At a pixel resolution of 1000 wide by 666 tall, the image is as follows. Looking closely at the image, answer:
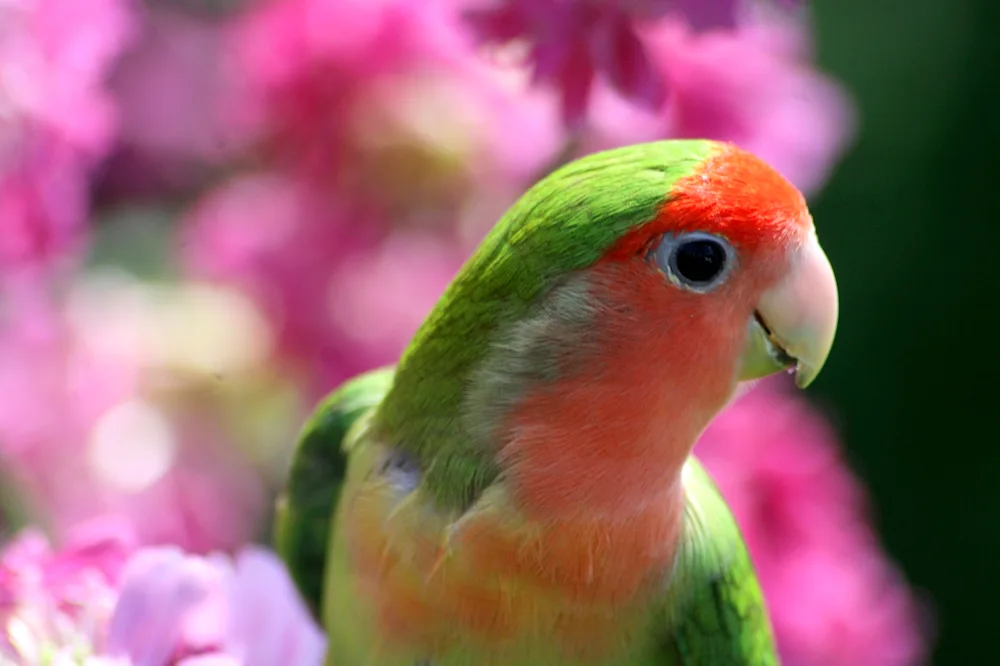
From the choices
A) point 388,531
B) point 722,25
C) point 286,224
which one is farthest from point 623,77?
point 286,224

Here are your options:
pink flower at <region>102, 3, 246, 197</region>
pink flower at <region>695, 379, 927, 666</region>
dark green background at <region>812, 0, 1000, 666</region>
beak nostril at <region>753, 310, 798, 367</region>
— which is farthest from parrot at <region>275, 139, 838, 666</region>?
dark green background at <region>812, 0, 1000, 666</region>

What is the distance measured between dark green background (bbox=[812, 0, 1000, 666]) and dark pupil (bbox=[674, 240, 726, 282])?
2.28ft

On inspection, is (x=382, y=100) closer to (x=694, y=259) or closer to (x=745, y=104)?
(x=745, y=104)

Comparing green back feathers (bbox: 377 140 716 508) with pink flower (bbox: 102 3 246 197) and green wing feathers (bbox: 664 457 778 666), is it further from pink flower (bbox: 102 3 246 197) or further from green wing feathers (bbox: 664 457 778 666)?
pink flower (bbox: 102 3 246 197)

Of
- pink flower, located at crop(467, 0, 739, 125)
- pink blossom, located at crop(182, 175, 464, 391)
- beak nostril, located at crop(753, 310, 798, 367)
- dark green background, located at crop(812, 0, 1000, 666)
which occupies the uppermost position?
pink flower, located at crop(467, 0, 739, 125)

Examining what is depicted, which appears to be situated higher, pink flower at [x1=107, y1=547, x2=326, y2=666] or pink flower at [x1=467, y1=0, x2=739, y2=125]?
pink flower at [x1=467, y1=0, x2=739, y2=125]

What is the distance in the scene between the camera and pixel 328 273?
0.59 m

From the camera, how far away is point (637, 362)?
1.02 feet

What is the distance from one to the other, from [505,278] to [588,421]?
0.04 meters

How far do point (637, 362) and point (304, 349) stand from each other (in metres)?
0.31

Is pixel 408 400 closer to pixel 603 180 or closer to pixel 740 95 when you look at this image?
pixel 603 180

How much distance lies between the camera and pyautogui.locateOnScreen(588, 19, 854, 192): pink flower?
1.63 ft

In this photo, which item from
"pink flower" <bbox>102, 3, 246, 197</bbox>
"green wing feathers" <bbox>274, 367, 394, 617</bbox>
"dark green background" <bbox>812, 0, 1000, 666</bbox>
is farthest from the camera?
"dark green background" <bbox>812, 0, 1000, 666</bbox>

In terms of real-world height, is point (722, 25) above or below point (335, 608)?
above
